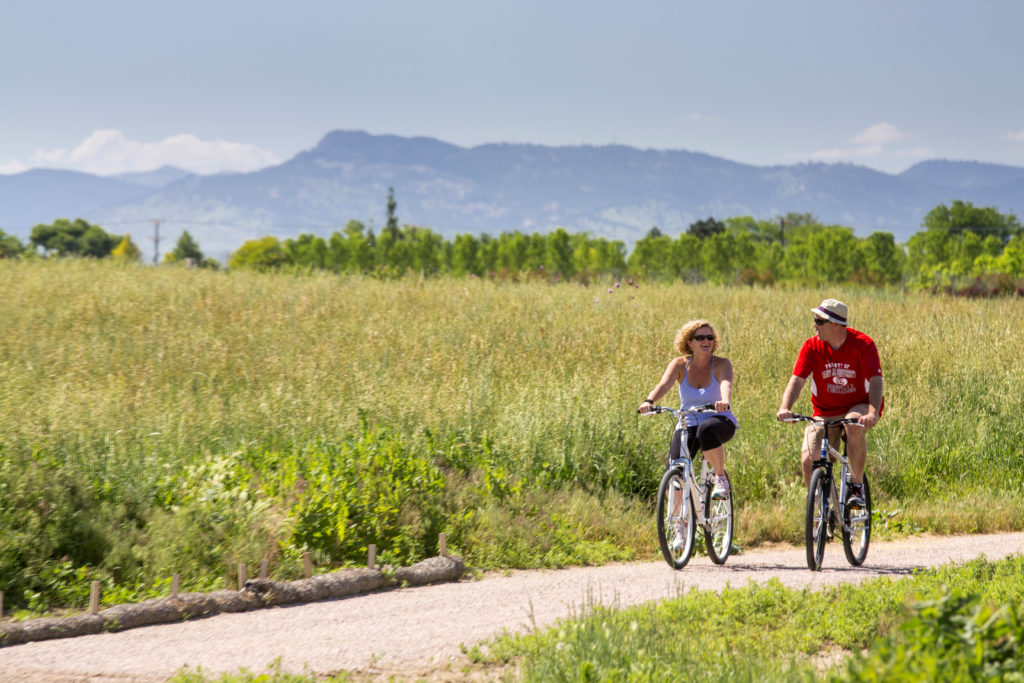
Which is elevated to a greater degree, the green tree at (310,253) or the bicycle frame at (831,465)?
the green tree at (310,253)

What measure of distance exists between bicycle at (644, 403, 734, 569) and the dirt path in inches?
6.5

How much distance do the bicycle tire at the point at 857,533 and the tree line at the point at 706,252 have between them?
3868 cm

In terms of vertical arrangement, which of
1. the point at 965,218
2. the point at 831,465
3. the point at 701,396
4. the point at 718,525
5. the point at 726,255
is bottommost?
the point at 718,525

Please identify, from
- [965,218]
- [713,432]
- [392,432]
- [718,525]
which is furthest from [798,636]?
[965,218]

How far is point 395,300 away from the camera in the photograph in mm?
17906

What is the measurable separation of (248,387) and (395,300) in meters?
6.58

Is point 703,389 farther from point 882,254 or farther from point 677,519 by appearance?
point 882,254

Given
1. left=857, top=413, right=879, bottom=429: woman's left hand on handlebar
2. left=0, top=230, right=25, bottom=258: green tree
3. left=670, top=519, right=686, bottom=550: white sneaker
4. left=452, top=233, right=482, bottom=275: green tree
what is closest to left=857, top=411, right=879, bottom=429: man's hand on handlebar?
left=857, top=413, right=879, bottom=429: woman's left hand on handlebar

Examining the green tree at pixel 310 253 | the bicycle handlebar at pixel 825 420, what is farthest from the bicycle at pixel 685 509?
the green tree at pixel 310 253

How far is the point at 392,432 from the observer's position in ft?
28.4

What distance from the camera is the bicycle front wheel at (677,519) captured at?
7020 millimetres

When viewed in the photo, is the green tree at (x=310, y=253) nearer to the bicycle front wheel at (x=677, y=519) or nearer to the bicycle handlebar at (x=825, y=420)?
the bicycle front wheel at (x=677, y=519)

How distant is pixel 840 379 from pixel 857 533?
1.33 metres

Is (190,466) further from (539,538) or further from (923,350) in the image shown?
(923,350)
